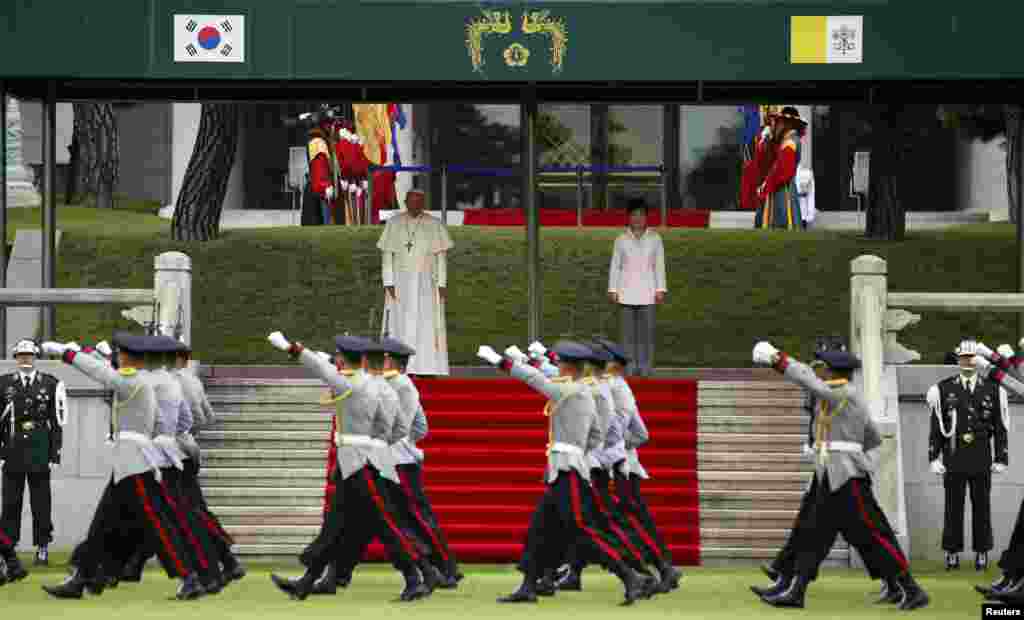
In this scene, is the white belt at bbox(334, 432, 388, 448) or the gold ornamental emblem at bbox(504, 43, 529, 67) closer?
the white belt at bbox(334, 432, 388, 448)

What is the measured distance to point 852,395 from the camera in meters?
17.5

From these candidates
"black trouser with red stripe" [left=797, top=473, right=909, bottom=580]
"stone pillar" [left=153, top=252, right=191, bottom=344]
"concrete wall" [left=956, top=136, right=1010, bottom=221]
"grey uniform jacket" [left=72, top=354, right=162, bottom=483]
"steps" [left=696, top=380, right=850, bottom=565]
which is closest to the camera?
"black trouser with red stripe" [left=797, top=473, right=909, bottom=580]

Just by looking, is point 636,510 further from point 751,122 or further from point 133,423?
point 751,122

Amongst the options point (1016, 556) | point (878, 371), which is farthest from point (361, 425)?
point (878, 371)

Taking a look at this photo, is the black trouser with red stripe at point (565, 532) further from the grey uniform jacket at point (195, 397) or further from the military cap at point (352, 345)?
the grey uniform jacket at point (195, 397)

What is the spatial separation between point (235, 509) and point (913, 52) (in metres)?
7.50

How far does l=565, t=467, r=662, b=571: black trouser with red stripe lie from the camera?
1773 cm

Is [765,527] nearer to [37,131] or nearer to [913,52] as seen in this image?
[913,52]

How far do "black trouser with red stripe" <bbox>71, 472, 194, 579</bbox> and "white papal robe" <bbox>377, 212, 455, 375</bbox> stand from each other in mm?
6809

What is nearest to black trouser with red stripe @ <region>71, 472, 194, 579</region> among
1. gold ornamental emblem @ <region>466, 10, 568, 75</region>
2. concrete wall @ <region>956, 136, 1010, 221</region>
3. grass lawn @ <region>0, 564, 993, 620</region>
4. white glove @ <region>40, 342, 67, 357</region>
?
grass lawn @ <region>0, 564, 993, 620</region>

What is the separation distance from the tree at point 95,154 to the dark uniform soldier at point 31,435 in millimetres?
16926

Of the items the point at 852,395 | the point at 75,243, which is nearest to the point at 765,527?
the point at 852,395

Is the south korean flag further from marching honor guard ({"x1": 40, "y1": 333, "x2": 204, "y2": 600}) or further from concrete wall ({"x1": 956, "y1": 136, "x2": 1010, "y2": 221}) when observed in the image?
concrete wall ({"x1": 956, "y1": 136, "x2": 1010, "y2": 221})

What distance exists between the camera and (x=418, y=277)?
24234 millimetres
